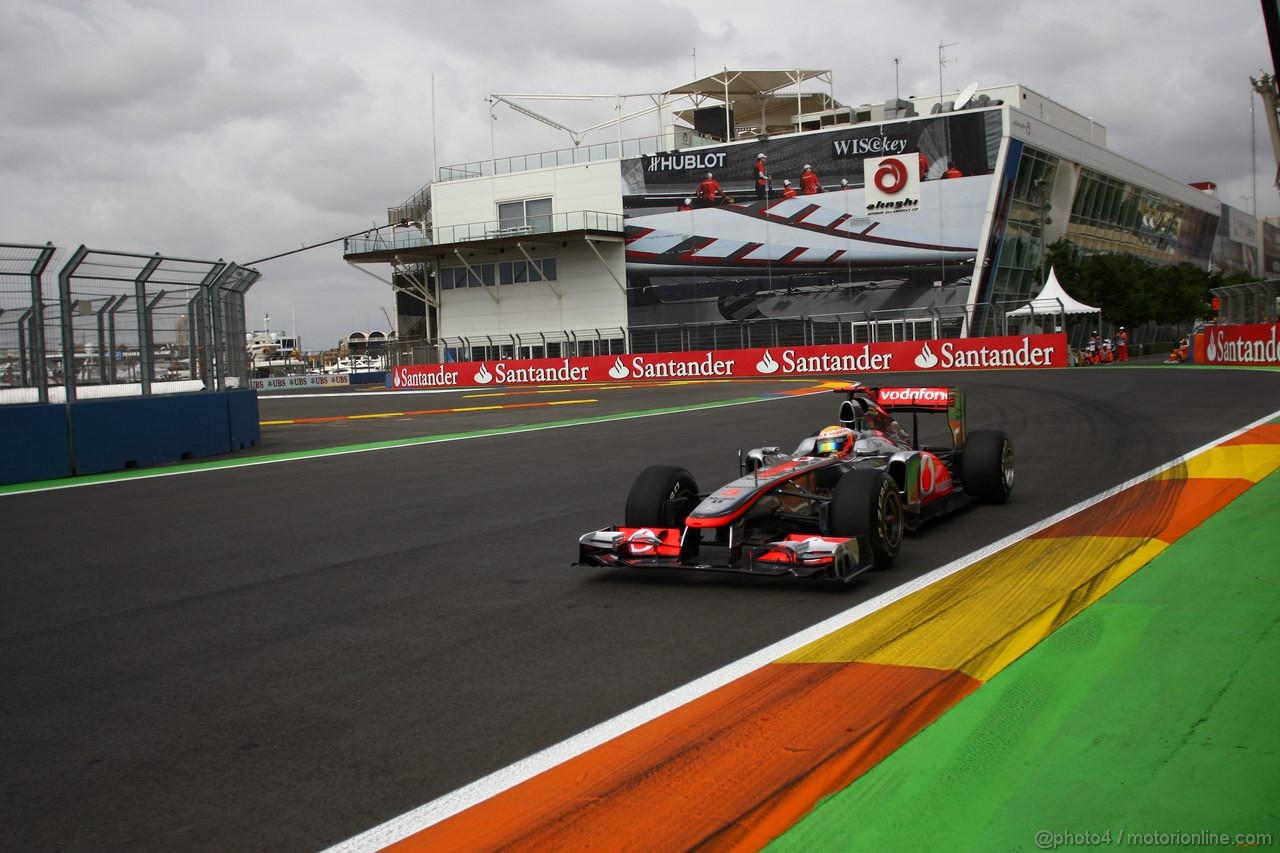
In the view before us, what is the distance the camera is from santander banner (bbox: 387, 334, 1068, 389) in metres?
36.8

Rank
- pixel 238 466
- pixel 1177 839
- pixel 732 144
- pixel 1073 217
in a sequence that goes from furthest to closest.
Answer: pixel 1073 217 < pixel 732 144 < pixel 238 466 < pixel 1177 839

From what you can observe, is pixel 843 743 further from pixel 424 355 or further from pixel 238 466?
pixel 424 355

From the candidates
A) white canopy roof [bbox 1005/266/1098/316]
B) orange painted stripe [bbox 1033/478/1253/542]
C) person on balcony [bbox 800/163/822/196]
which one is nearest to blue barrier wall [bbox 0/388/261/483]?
orange painted stripe [bbox 1033/478/1253/542]

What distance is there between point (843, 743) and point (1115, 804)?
2.99 ft

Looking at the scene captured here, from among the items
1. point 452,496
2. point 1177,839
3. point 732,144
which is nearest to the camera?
point 1177,839

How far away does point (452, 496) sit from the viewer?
35.3 ft

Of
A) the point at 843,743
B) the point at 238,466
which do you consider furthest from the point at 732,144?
the point at 843,743

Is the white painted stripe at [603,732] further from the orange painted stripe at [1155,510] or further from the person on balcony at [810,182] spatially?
the person on balcony at [810,182]

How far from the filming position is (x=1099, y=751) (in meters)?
3.58

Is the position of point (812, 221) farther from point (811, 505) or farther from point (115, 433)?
point (811, 505)

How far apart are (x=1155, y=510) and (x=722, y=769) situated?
5899 mm

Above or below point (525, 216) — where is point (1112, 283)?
below

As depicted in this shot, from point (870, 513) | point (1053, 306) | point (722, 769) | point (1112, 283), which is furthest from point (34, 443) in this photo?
point (1112, 283)

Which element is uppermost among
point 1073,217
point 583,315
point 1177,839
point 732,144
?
point 732,144
